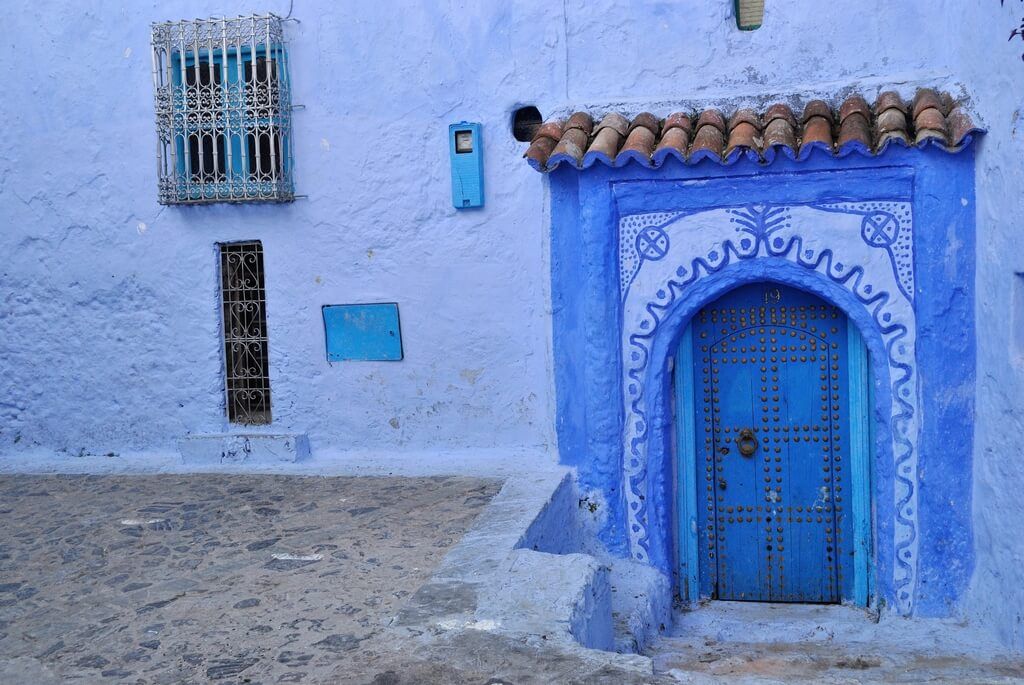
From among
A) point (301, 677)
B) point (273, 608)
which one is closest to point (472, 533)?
point (273, 608)

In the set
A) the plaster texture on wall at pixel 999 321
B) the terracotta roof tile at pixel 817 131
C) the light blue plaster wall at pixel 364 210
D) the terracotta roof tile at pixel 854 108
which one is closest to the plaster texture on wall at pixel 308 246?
the light blue plaster wall at pixel 364 210

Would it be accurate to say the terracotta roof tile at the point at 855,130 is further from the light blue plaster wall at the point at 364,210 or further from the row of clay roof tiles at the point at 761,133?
the light blue plaster wall at the point at 364,210

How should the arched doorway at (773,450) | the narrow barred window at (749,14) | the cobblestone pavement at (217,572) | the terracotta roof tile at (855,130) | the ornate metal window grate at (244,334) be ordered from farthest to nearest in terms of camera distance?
1. the ornate metal window grate at (244,334)
2. the narrow barred window at (749,14)
3. the arched doorway at (773,450)
4. the terracotta roof tile at (855,130)
5. the cobblestone pavement at (217,572)

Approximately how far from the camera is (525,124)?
6488 mm

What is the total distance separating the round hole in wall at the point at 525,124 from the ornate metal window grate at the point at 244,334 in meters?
1.90

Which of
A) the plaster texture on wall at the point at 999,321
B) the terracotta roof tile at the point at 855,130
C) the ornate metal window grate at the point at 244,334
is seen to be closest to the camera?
the plaster texture on wall at the point at 999,321

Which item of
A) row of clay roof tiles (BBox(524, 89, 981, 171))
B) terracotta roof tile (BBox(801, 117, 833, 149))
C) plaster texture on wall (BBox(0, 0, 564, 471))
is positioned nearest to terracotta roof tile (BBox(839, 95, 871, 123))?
row of clay roof tiles (BBox(524, 89, 981, 171))

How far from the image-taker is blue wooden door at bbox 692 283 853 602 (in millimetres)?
6035

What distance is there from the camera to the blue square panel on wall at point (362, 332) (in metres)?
6.67

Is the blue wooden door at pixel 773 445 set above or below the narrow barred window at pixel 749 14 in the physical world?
below

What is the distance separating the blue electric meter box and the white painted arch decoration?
0.99m

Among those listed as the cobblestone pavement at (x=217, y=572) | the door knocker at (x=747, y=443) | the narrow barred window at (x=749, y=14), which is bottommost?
the cobblestone pavement at (x=217, y=572)

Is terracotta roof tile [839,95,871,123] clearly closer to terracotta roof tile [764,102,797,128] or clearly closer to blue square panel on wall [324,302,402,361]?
terracotta roof tile [764,102,797,128]

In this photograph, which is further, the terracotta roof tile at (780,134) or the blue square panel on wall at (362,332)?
the blue square panel on wall at (362,332)
